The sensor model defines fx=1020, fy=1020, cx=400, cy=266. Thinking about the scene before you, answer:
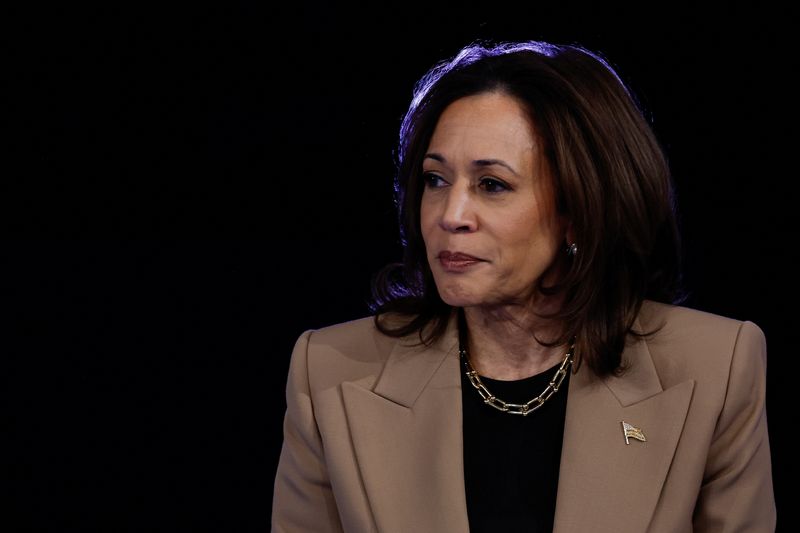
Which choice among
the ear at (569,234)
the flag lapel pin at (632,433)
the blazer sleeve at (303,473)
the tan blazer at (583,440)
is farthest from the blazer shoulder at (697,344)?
the blazer sleeve at (303,473)

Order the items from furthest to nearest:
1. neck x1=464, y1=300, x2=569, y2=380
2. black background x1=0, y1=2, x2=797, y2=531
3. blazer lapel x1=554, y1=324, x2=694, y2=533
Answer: black background x1=0, y1=2, x2=797, y2=531, neck x1=464, y1=300, x2=569, y2=380, blazer lapel x1=554, y1=324, x2=694, y2=533

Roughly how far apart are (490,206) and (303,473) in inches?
25.4

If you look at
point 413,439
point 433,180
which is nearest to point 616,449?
point 413,439

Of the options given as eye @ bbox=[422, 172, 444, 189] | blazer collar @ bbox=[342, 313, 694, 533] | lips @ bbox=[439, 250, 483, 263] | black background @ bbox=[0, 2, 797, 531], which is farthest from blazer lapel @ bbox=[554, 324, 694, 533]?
black background @ bbox=[0, 2, 797, 531]

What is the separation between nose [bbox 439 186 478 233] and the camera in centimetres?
185

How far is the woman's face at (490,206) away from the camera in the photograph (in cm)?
186

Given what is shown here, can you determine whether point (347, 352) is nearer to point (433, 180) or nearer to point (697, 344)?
point (433, 180)

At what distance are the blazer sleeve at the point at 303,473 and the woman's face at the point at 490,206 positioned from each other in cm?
Result: 37

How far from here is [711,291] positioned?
8.43 ft

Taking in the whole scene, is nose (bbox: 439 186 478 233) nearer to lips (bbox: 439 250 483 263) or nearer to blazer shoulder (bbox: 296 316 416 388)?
lips (bbox: 439 250 483 263)

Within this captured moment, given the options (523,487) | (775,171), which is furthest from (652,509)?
(775,171)

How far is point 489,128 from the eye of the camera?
6.15 ft

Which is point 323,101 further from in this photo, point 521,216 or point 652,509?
point 652,509

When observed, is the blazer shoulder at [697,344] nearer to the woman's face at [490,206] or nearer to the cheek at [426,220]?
the woman's face at [490,206]
